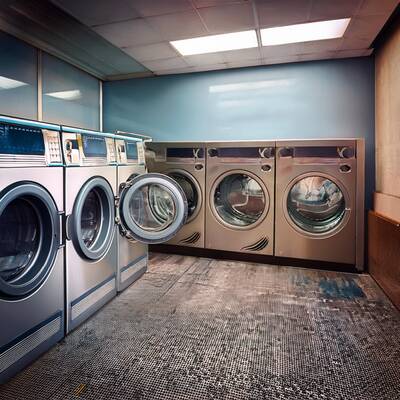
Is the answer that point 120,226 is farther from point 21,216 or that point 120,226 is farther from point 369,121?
point 369,121

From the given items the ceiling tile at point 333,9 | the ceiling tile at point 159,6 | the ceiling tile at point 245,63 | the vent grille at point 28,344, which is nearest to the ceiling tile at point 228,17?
the ceiling tile at point 159,6

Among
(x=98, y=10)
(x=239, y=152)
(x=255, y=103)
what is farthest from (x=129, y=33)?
(x=255, y=103)

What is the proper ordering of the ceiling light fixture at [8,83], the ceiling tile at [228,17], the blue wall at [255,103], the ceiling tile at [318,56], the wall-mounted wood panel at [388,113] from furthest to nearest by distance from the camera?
the blue wall at [255,103] < the ceiling tile at [318,56] < the ceiling light fixture at [8,83] < the wall-mounted wood panel at [388,113] < the ceiling tile at [228,17]

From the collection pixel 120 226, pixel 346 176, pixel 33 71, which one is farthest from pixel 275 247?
pixel 33 71

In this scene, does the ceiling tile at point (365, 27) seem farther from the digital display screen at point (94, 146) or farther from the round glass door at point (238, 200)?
the digital display screen at point (94, 146)

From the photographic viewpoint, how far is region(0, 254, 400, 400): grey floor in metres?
1.49

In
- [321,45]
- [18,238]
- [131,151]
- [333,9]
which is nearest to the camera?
[18,238]

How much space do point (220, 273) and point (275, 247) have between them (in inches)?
26.7

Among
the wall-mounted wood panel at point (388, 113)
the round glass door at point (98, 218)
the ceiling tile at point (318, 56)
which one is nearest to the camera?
the round glass door at point (98, 218)

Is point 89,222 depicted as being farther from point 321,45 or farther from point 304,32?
point 321,45

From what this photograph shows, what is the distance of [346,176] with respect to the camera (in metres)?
3.10

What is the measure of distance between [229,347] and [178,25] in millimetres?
2640

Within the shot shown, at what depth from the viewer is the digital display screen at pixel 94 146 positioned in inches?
83.1

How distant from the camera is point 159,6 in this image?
249 cm
